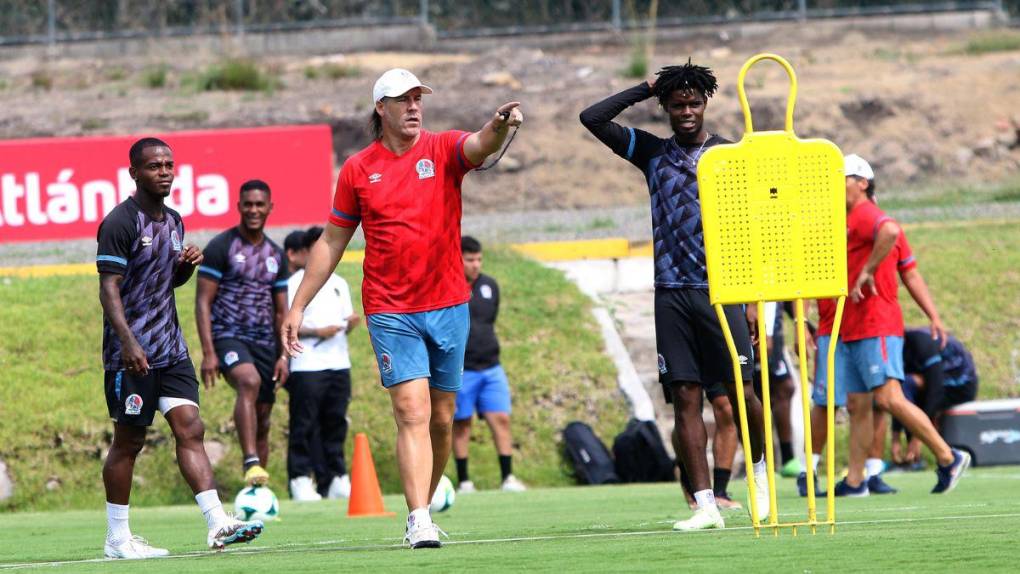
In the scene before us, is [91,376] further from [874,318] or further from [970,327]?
[970,327]

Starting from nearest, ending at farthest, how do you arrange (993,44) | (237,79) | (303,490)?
1. (303,490)
2. (237,79)
3. (993,44)

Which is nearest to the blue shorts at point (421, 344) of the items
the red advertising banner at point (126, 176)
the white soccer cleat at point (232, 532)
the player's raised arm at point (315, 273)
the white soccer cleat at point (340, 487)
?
the player's raised arm at point (315, 273)

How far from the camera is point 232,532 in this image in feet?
26.9

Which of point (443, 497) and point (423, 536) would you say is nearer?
point (423, 536)

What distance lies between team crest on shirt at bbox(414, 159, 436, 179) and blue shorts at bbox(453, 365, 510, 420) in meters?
7.21

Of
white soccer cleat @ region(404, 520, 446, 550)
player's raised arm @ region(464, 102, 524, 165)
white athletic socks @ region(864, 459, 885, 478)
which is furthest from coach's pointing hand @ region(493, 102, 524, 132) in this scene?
white athletic socks @ region(864, 459, 885, 478)

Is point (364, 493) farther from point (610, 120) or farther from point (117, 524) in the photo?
point (610, 120)

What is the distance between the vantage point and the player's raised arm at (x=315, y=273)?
Result: 27.5 ft

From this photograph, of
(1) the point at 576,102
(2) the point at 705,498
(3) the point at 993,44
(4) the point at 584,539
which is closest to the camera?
(4) the point at 584,539

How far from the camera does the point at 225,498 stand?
50.3ft

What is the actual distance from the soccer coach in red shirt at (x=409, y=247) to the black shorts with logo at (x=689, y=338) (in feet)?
3.69

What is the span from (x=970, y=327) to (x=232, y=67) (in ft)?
54.0

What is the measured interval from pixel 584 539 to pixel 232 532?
1675mm

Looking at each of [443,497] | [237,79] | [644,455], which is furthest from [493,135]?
[237,79]
